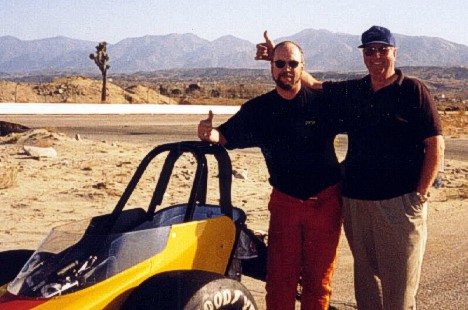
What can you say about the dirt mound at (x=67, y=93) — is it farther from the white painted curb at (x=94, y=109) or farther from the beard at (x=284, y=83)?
the beard at (x=284, y=83)

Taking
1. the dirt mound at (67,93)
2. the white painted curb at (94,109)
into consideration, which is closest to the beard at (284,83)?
the white painted curb at (94,109)

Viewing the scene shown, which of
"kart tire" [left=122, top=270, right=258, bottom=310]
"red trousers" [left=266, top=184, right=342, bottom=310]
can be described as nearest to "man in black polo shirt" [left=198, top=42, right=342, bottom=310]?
"red trousers" [left=266, top=184, right=342, bottom=310]

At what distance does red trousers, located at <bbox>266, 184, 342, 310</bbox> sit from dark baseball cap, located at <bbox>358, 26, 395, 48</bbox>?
40.6 inches

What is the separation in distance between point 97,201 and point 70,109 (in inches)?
1048

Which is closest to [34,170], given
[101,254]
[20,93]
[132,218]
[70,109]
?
[132,218]

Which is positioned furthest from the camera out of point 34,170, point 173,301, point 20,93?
point 20,93

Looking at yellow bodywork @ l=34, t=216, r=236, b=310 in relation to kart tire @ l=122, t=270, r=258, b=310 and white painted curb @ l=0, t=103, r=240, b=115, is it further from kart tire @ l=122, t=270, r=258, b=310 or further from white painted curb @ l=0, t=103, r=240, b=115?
white painted curb @ l=0, t=103, r=240, b=115

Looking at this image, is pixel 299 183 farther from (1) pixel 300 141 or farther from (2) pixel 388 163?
(2) pixel 388 163

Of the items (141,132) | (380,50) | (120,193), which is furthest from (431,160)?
(141,132)

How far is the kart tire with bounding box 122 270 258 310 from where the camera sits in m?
3.58

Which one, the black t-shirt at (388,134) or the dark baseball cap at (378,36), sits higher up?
the dark baseball cap at (378,36)

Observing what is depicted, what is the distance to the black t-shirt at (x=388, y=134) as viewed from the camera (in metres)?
4.22

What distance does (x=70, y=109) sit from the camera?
36.1 m

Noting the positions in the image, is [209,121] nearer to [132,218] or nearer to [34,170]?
[132,218]
